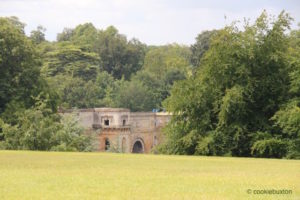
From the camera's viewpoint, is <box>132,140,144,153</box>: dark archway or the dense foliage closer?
the dense foliage

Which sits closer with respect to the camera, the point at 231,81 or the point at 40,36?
the point at 231,81

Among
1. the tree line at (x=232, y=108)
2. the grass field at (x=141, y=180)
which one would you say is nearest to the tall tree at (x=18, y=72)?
the tree line at (x=232, y=108)

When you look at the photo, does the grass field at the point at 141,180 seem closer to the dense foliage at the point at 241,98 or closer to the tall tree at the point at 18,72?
the dense foliage at the point at 241,98

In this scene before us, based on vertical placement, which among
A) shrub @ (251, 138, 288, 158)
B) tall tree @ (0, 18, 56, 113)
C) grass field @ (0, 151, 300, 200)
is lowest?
grass field @ (0, 151, 300, 200)

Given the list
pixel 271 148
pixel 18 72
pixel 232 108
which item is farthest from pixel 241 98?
pixel 18 72

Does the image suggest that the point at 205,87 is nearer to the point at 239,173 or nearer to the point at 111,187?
the point at 239,173

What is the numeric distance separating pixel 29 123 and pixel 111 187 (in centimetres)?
2144

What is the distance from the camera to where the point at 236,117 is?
3005cm

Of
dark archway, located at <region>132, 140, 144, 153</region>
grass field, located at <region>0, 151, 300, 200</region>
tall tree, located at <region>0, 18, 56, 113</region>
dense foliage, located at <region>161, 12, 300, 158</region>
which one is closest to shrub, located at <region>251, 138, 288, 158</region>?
dense foliage, located at <region>161, 12, 300, 158</region>

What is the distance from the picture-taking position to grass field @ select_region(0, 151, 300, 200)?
11180 millimetres

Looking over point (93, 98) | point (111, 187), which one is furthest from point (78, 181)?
point (93, 98)

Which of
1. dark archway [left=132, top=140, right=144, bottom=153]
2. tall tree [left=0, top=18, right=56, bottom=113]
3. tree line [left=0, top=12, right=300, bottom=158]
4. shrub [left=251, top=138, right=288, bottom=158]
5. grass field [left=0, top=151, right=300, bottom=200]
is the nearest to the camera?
grass field [left=0, top=151, right=300, bottom=200]

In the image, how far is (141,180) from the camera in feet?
43.0

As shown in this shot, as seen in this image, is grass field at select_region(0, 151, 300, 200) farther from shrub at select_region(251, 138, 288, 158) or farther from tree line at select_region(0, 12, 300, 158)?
tree line at select_region(0, 12, 300, 158)
